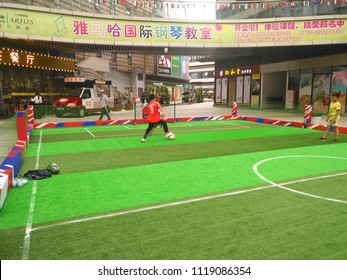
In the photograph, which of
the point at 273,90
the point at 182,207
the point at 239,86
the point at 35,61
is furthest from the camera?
the point at 239,86

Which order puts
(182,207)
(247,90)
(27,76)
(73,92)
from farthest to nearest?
(247,90)
(73,92)
(27,76)
(182,207)

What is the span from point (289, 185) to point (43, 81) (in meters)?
23.3

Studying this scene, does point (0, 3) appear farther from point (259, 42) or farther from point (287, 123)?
point (287, 123)

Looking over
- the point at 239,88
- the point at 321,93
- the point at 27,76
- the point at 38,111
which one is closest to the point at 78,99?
the point at 38,111

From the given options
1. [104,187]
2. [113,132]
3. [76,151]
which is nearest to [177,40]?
[113,132]

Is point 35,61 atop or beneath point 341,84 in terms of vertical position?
atop

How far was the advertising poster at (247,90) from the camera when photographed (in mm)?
31828

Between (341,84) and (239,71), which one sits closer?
(341,84)

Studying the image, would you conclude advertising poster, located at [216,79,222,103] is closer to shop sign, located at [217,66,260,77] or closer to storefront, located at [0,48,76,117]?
shop sign, located at [217,66,260,77]

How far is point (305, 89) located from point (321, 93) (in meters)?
1.70

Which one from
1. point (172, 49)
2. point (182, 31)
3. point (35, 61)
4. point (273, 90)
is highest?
point (182, 31)

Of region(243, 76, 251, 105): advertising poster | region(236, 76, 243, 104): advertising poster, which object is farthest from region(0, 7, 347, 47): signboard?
region(236, 76, 243, 104): advertising poster

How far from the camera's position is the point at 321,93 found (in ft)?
79.0

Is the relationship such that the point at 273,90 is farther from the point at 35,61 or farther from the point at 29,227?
the point at 29,227
